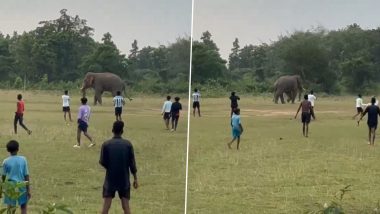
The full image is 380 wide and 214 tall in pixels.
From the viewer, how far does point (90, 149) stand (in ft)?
27.0

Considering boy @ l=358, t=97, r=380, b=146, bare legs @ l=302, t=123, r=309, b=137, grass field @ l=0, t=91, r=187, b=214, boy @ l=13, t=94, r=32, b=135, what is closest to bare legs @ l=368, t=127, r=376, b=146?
boy @ l=358, t=97, r=380, b=146

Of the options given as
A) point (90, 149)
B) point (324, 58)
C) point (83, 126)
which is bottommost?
point (90, 149)

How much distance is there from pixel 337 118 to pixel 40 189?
5.98m

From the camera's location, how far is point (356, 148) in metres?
10.4

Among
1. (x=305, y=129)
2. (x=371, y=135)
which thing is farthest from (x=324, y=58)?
(x=371, y=135)

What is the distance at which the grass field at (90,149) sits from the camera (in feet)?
22.7

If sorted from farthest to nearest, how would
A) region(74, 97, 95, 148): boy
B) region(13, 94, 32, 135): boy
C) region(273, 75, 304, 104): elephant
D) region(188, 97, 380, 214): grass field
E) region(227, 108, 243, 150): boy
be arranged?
region(227, 108, 243, 150): boy, region(273, 75, 304, 104): elephant, region(74, 97, 95, 148): boy, region(13, 94, 32, 135): boy, region(188, 97, 380, 214): grass field

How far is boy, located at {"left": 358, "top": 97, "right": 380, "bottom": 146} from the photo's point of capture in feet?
32.8

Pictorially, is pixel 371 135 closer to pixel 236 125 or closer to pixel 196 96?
pixel 236 125

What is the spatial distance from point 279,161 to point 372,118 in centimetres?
216

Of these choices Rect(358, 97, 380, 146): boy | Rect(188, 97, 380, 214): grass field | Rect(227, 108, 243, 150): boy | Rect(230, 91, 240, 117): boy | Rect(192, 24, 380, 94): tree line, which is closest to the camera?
Rect(188, 97, 380, 214): grass field

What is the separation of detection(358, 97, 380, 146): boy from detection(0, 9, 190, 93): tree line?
395 cm

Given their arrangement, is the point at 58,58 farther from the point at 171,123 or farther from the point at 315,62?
the point at 315,62

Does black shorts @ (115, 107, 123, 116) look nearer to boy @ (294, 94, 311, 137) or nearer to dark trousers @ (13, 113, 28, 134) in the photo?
dark trousers @ (13, 113, 28, 134)
